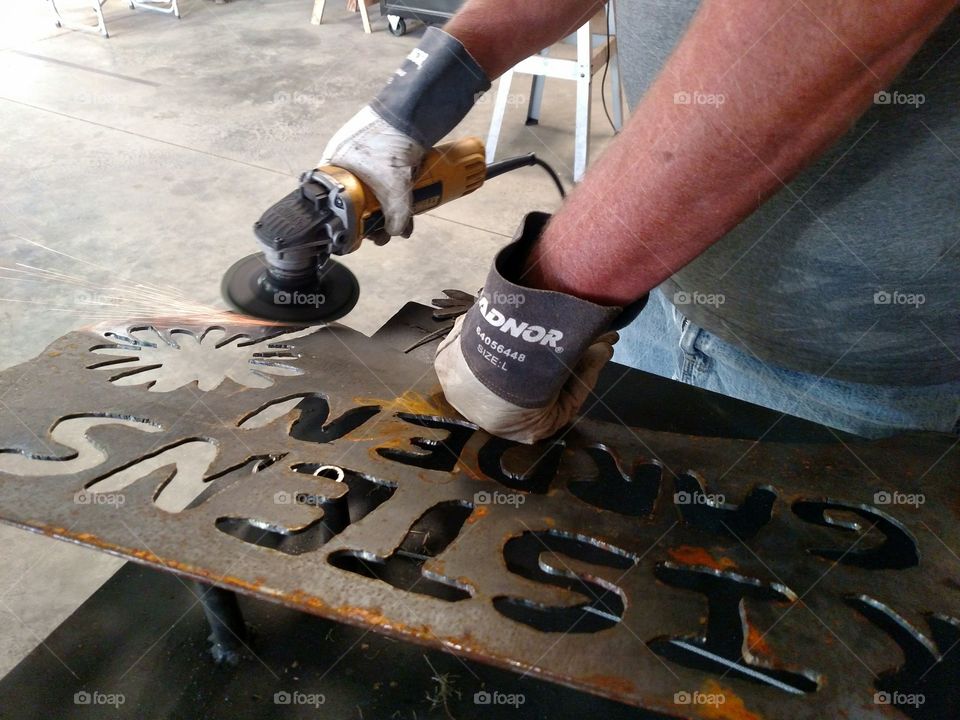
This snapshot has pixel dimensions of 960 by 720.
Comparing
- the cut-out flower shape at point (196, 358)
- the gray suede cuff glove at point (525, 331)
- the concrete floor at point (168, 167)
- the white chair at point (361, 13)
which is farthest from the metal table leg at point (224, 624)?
the white chair at point (361, 13)

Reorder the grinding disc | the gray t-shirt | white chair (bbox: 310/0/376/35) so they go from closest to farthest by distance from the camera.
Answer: the gray t-shirt, the grinding disc, white chair (bbox: 310/0/376/35)

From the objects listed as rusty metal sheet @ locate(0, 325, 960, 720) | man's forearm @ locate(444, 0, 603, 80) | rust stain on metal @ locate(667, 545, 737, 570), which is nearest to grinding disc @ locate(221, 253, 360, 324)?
rusty metal sheet @ locate(0, 325, 960, 720)

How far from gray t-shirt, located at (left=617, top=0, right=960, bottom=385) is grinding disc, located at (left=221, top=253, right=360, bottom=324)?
56cm

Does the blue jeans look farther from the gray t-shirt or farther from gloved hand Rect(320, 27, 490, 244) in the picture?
gloved hand Rect(320, 27, 490, 244)

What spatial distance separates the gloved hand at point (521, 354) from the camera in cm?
60

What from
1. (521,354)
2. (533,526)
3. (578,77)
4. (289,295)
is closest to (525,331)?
(521,354)

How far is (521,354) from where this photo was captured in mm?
635

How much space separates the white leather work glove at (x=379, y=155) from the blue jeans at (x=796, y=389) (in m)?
0.38

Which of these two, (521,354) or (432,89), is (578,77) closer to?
(432,89)

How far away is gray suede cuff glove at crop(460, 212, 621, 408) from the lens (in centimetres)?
60

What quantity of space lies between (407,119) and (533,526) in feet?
1.88

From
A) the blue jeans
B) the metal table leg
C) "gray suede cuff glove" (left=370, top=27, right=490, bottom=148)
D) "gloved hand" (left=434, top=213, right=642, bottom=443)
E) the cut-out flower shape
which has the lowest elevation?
the metal table leg

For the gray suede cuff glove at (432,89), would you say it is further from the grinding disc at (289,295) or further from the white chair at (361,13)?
the white chair at (361,13)

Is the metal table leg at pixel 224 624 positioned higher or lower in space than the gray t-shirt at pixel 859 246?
lower
